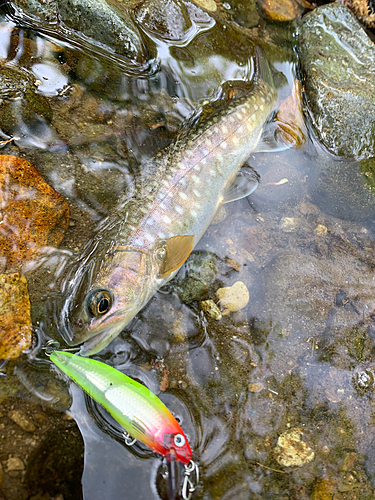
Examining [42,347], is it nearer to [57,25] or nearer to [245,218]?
[245,218]

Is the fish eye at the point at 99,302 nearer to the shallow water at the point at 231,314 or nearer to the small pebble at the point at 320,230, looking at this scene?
the shallow water at the point at 231,314

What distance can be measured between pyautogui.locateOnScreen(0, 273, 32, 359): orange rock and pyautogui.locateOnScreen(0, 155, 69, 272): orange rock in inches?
6.6

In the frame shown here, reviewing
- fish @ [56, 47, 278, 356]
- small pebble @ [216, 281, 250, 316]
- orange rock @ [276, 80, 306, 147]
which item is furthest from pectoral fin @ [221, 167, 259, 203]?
small pebble @ [216, 281, 250, 316]

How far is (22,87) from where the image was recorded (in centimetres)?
371

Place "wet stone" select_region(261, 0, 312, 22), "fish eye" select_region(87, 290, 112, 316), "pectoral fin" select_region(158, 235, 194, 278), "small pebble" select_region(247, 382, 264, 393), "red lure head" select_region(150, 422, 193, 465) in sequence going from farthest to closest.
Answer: "wet stone" select_region(261, 0, 312, 22) → "pectoral fin" select_region(158, 235, 194, 278) → "small pebble" select_region(247, 382, 264, 393) → "fish eye" select_region(87, 290, 112, 316) → "red lure head" select_region(150, 422, 193, 465)

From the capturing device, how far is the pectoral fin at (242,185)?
4.06m

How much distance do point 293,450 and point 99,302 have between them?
227 centimetres

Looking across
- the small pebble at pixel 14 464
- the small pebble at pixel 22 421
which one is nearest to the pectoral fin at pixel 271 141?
the small pebble at pixel 22 421

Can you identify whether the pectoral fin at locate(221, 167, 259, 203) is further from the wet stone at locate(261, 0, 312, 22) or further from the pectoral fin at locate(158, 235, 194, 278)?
the wet stone at locate(261, 0, 312, 22)

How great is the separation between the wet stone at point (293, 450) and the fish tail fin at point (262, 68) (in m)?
4.66

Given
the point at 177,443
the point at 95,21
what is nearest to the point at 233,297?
the point at 177,443

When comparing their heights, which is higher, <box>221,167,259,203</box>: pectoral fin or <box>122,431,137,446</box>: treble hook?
<box>221,167,259,203</box>: pectoral fin

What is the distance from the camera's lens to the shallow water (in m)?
2.77

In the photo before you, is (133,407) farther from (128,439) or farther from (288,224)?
(288,224)
